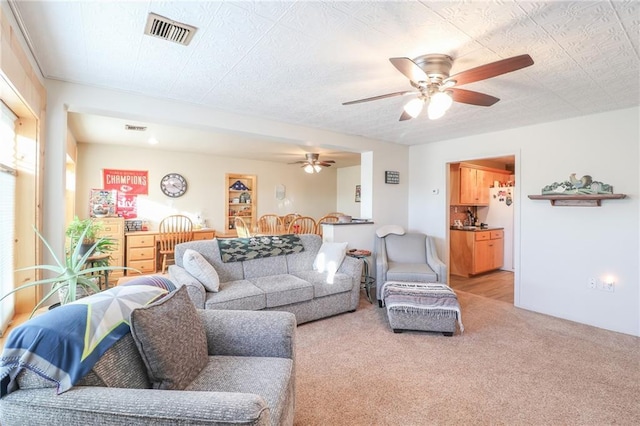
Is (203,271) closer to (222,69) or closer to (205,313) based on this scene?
(205,313)

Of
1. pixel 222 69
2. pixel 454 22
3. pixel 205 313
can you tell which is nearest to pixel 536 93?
pixel 454 22

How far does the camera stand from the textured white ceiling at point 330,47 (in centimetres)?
158

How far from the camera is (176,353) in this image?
4.37 feet

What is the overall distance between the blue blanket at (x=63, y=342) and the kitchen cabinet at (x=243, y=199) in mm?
5459

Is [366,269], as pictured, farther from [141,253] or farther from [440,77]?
[141,253]

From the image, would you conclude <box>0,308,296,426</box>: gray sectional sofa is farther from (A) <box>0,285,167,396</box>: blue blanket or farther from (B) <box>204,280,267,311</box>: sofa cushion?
(B) <box>204,280,267,311</box>: sofa cushion

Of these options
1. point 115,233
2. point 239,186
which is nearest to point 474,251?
point 239,186

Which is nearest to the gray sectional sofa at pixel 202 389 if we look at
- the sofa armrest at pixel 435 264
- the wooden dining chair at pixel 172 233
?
the sofa armrest at pixel 435 264

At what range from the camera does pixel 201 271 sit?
2812 mm

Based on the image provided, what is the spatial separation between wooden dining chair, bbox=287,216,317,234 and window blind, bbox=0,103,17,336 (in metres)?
3.80

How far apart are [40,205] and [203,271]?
1.30 meters

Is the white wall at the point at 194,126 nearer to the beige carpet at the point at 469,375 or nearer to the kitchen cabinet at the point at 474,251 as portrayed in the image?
the kitchen cabinet at the point at 474,251

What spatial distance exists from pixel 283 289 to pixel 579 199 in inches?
129

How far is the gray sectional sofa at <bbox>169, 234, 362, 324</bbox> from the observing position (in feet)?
9.18
